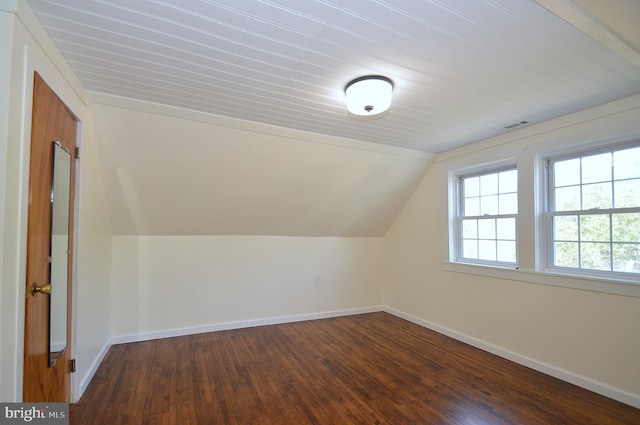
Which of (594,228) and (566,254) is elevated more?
(594,228)

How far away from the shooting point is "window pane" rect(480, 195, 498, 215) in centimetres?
333

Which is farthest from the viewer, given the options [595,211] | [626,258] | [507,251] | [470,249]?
[470,249]

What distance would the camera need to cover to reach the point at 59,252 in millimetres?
1863

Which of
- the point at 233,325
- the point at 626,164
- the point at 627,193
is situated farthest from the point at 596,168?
the point at 233,325

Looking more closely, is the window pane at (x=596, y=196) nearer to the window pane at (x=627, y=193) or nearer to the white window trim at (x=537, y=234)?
the window pane at (x=627, y=193)

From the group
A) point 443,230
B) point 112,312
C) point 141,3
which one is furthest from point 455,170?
point 112,312

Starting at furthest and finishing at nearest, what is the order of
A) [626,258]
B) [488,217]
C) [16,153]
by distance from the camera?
[488,217], [626,258], [16,153]

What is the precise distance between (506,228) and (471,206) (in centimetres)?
53

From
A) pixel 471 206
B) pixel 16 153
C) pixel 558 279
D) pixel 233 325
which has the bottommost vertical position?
pixel 233 325

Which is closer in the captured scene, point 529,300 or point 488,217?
point 529,300

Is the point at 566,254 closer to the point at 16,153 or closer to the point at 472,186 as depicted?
the point at 472,186

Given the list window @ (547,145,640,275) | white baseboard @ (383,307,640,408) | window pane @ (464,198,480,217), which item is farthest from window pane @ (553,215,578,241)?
white baseboard @ (383,307,640,408)

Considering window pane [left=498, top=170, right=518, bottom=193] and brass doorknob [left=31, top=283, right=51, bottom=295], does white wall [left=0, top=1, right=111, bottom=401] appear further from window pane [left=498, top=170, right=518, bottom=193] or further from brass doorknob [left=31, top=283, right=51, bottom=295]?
window pane [left=498, top=170, right=518, bottom=193]

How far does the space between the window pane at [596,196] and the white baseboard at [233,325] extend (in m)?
3.06
